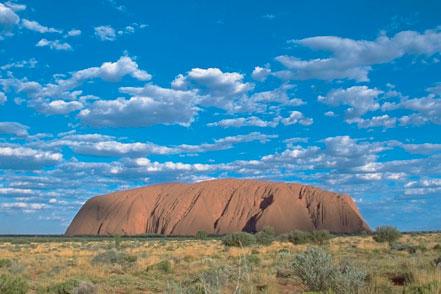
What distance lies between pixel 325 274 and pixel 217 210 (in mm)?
112914

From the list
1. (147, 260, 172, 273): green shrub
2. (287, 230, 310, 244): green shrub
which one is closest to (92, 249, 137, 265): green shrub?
(147, 260, 172, 273): green shrub

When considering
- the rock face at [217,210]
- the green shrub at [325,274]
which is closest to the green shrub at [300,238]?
the green shrub at [325,274]

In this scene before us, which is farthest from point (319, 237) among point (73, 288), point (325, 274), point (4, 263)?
point (73, 288)

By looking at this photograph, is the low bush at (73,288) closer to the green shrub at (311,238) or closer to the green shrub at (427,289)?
the green shrub at (427,289)

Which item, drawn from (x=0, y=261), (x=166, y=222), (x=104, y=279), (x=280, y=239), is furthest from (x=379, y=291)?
(x=166, y=222)

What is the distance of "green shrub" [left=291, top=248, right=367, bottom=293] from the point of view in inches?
401

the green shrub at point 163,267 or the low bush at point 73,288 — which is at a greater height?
the low bush at point 73,288

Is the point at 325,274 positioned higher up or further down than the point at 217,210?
further down

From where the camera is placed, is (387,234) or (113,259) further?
(387,234)

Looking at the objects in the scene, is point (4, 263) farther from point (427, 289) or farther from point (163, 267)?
point (427, 289)

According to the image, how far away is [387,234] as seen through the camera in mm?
44812

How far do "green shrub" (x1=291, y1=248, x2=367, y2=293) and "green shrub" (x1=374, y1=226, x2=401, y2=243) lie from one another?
34.0 meters

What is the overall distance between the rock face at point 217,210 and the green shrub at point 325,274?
314 feet

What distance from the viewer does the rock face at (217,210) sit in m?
114
